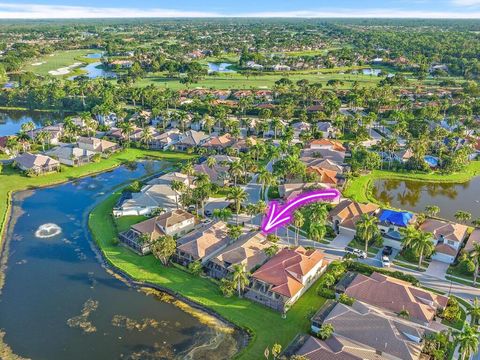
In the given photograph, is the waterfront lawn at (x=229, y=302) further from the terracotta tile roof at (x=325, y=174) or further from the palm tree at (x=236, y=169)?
the terracotta tile roof at (x=325, y=174)

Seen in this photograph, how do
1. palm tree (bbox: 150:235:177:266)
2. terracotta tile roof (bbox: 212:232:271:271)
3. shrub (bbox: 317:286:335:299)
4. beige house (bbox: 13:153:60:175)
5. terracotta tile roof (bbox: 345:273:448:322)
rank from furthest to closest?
beige house (bbox: 13:153:60:175) < palm tree (bbox: 150:235:177:266) < terracotta tile roof (bbox: 212:232:271:271) < shrub (bbox: 317:286:335:299) < terracotta tile roof (bbox: 345:273:448:322)

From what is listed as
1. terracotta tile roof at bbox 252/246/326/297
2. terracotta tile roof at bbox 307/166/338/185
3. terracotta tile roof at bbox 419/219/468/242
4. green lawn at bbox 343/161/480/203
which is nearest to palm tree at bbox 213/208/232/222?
terracotta tile roof at bbox 252/246/326/297

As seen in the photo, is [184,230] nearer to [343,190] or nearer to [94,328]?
[94,328]

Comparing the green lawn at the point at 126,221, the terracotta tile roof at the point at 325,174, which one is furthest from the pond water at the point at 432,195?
the green lawn at the point at 126,221

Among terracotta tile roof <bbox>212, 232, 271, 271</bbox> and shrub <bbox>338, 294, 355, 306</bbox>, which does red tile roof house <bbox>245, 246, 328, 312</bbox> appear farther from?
shrub <bbox>338, 294, 355, 306</bbox>

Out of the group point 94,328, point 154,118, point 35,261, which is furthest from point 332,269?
point 154,118

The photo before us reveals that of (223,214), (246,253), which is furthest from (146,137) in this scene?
(246,253)
